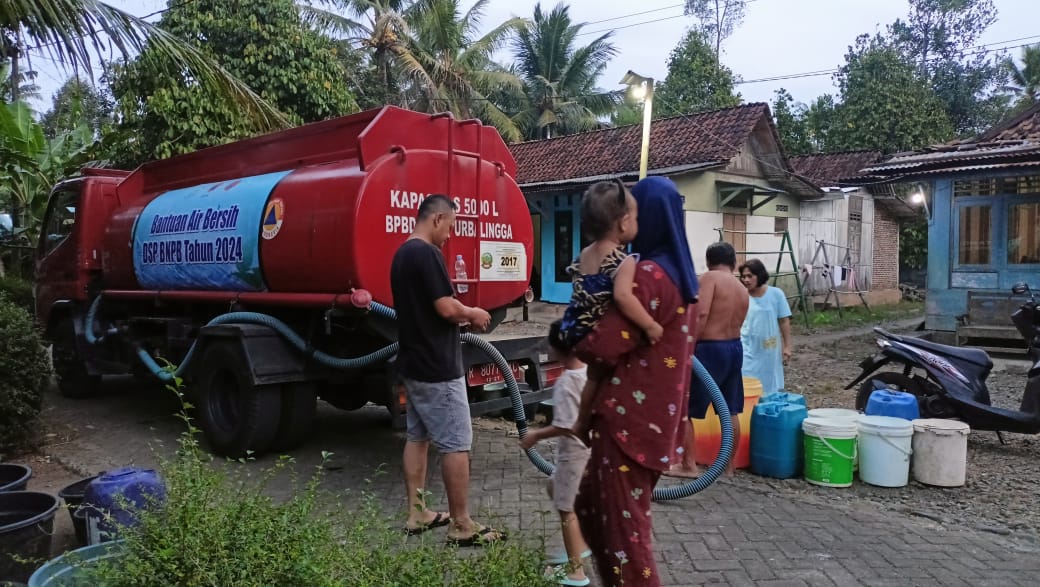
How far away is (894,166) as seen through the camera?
11.7 metres

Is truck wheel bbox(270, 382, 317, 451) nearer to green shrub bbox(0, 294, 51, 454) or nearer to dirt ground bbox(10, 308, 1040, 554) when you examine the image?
dirt ground bbox(10, 308, 1040, 554)

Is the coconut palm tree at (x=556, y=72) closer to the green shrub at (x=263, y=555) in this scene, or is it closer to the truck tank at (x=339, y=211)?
the truck tank at (x=339, y=211)

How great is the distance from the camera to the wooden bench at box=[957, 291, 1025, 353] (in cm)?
1099

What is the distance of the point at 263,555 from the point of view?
252 centimetres

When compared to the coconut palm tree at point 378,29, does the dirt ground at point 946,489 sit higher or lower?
lower

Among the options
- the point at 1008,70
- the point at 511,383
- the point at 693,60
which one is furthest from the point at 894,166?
the point at 1008,70

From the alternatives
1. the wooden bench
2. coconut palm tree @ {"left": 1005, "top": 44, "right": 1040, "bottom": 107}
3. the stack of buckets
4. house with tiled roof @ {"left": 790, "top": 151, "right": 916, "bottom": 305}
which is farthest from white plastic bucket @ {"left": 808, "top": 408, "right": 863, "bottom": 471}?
coconut palm tree @ {"left": 1005, "top": 44, "right": 1040, "bottom": 107}

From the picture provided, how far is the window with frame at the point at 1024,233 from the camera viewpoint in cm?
1124

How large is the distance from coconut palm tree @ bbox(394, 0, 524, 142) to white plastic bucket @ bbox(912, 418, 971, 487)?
17.6 meters

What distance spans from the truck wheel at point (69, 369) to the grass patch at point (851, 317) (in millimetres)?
11845

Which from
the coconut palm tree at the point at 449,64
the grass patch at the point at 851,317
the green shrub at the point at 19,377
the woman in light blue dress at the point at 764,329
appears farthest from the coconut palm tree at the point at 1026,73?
the green shrub at the point at 19,377

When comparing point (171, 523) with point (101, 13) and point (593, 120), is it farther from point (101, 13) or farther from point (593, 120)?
point (593, 120)

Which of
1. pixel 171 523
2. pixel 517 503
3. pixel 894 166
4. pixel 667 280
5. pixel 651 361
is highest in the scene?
pixel 894 166

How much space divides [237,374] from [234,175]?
194 centimetres
